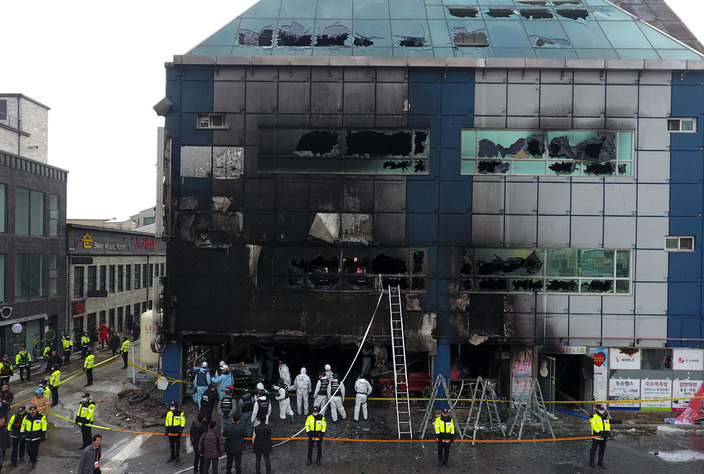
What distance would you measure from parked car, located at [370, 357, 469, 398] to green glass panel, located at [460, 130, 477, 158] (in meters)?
8.09

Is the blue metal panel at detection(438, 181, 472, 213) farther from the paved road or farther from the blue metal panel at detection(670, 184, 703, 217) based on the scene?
the paved road

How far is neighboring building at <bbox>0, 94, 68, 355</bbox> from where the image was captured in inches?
850

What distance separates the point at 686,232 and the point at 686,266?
121 centimetres

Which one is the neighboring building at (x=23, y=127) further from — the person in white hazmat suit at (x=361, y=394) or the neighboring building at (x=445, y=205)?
the person in white hazmat suit at (x=361, y=394)

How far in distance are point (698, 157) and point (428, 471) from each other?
14.3 meters

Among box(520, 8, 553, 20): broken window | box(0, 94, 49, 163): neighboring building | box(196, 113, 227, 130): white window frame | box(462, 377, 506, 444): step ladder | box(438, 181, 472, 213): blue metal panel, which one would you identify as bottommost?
box(462, 377, 506, 444): step ladder

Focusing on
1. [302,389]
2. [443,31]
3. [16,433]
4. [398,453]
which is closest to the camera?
[16,433]

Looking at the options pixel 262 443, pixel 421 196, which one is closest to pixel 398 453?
pixel 262 443

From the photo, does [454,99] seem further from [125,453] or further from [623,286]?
[125,453]

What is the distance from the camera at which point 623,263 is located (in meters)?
16.1

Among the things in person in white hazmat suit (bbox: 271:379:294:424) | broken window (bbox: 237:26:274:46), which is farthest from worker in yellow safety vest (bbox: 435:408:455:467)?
broken window (bbox: 237:26:274:46)

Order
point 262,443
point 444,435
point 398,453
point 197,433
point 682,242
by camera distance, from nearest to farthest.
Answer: point 262,443
point 197,433
point 444,435
point 398,453
point 682,242

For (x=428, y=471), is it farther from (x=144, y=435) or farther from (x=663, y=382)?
(x=663, y=382)

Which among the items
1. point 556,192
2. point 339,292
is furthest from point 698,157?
point 339,292
